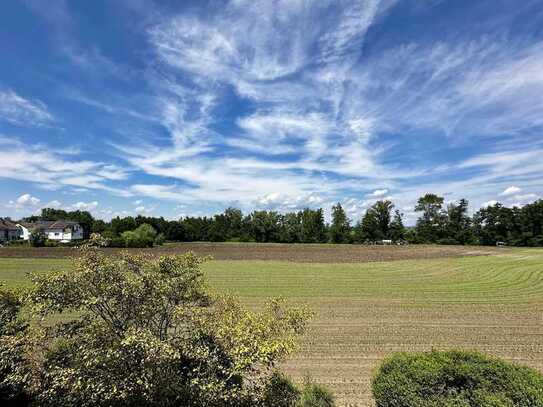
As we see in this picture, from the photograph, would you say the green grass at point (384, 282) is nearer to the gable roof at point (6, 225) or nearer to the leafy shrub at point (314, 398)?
the leafy shrub at point (314, 398)

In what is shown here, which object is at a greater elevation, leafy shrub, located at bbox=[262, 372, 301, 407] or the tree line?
the tree line

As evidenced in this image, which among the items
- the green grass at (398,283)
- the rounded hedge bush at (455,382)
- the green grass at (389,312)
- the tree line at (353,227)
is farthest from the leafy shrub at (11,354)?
the tree line at (353,227)

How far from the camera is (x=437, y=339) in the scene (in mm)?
16031

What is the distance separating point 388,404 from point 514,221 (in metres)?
105

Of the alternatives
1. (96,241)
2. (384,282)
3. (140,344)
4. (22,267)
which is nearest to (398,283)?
(384,282)

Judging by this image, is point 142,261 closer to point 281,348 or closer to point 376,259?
point 281,348

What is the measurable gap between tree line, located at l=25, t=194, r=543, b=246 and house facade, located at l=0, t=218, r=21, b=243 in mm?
17361

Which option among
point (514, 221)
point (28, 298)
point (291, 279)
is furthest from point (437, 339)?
point (514, 221)

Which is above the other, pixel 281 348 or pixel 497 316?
pixel 281 348

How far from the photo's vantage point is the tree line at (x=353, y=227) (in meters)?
93.1

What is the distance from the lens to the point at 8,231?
303ft

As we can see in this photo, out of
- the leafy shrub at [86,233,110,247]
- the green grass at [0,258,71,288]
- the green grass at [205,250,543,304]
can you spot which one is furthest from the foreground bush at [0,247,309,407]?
the green grass at [0,258,71,288]

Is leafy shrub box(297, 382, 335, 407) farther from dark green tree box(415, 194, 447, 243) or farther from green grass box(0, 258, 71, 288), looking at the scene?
dark green tree box(415, 194, 447, 243)

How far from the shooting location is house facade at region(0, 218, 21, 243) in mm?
89438
